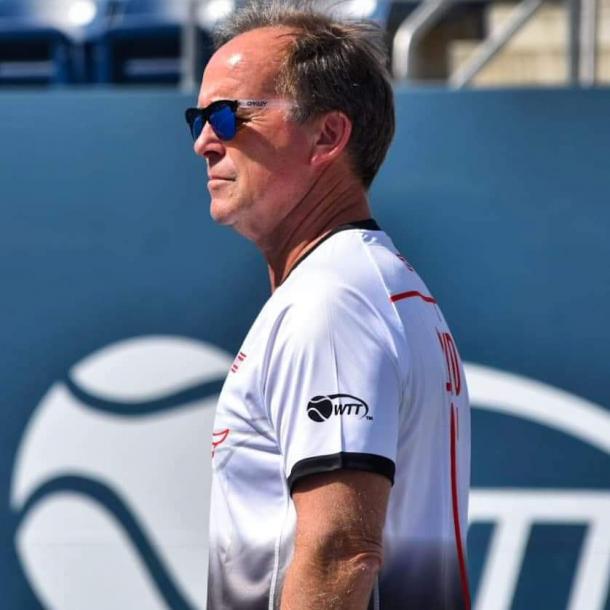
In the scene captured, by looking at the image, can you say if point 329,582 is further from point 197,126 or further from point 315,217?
point 197,126

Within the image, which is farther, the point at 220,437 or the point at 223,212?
the point at 223,212

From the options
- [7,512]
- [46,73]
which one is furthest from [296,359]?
[46,73]

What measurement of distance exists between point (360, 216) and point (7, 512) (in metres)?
1.87

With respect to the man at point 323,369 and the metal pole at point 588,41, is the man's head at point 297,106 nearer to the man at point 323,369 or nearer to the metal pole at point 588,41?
the man at point 323,369

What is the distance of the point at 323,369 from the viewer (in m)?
1.22

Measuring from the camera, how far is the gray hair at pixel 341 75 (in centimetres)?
140

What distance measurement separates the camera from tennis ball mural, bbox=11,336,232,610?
2971 mm

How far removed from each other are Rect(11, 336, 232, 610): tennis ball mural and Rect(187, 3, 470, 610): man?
1520 mm

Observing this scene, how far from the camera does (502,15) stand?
178 inches

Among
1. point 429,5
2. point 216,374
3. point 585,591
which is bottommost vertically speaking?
point 585,591

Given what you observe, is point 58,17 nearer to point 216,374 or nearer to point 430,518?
point 216,374

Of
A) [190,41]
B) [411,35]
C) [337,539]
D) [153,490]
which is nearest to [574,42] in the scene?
[411,35]

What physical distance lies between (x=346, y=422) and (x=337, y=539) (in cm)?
12

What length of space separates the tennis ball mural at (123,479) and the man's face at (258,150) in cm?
157
